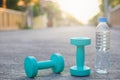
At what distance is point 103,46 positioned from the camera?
10.7 feet

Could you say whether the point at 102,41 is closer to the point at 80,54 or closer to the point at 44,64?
the point at 80,54

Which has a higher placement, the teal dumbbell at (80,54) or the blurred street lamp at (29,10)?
the blurred street lamp at (29,10)

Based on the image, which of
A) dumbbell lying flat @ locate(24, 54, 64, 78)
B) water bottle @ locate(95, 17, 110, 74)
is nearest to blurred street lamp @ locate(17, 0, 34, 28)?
water bottle @ locate(95, 17, 110, 74)

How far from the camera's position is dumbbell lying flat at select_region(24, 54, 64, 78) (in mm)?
2674

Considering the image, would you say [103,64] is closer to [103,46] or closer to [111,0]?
[103,46]

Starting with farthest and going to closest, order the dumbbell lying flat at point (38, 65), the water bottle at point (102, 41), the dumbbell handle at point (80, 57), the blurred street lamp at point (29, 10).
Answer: the blurred street lamp at point (29, 10), the water bottle at point (102, 41), the dumbbell handle at point (80, 57), the dumbbell lying flat at point (38, 65)

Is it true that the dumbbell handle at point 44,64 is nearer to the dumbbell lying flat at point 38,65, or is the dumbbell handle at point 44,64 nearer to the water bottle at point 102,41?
the dumbbell lying flat at point 38,65

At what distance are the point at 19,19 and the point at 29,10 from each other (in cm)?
858

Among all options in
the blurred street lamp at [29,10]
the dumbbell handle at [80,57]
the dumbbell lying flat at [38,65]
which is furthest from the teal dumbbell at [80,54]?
the blurred street lamp at [29,10]

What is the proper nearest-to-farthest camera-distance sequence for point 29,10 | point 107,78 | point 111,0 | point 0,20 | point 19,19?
1. point 107,78
2. point 0,20
3. point 19,19
4. point 111,0
5. point 29,10

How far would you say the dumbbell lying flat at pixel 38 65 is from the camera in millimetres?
2674

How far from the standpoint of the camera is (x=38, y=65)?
108 inches

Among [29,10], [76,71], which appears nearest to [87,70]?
[76,71]

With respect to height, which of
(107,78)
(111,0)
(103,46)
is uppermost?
(111,0)
